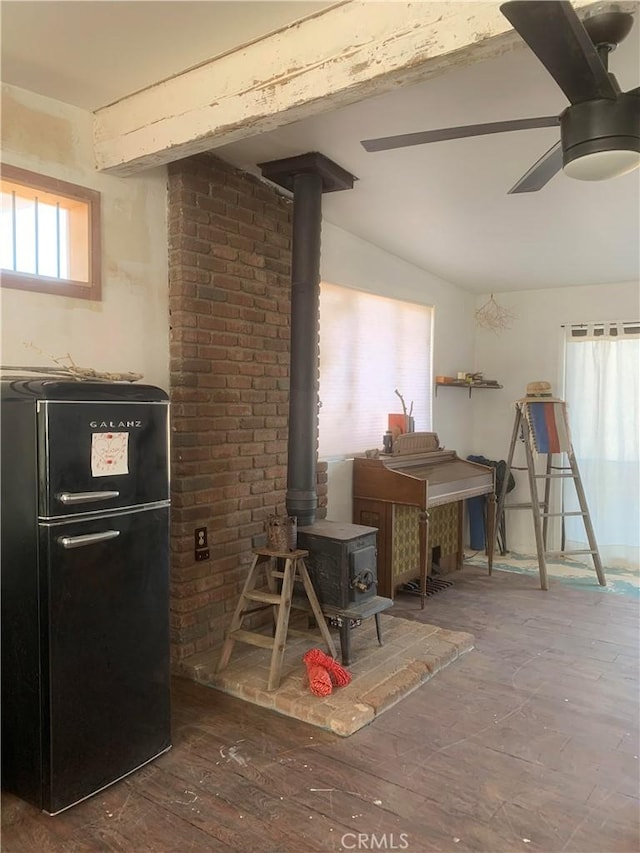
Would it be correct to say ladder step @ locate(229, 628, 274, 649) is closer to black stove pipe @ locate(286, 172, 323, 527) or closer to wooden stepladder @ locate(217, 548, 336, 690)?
wooden stepladder @ locate(217, 548, 336, 690)

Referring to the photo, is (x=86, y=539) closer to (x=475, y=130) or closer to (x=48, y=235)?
(x=48, y=235)

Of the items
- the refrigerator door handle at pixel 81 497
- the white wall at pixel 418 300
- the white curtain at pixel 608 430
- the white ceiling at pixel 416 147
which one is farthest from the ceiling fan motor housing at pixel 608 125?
the white curtain at pixel 608 430

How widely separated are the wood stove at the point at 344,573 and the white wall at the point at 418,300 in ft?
3.53

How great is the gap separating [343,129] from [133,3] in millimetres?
1143

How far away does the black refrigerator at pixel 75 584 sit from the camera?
6.63 feet

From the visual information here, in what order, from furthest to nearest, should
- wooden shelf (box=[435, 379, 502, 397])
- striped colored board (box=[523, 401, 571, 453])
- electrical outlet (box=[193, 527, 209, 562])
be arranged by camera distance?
wooden shelf (box=[435, 379, 502, 397])
striped colored board (box=[523, 401, 571, 453])
electrical outlet (box=[193, 527, 209, 562])

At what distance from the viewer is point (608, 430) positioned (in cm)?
522

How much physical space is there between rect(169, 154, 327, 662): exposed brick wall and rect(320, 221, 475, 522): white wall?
60cm

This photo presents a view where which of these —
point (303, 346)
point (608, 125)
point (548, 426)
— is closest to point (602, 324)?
point (548, 426)

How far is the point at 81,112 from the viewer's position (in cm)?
265

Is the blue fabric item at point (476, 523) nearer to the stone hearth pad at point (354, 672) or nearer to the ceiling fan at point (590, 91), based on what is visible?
the stone hearth pad at point (354, 672)

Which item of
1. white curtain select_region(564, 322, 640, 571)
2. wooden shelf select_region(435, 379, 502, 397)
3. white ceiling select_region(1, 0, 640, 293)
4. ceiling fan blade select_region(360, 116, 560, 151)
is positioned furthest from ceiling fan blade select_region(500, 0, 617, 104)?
white curtain select_region(564, 322, 640, 571)

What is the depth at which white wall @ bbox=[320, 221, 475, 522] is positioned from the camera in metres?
4.25

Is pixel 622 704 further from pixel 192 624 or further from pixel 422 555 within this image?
pixel 192 624
